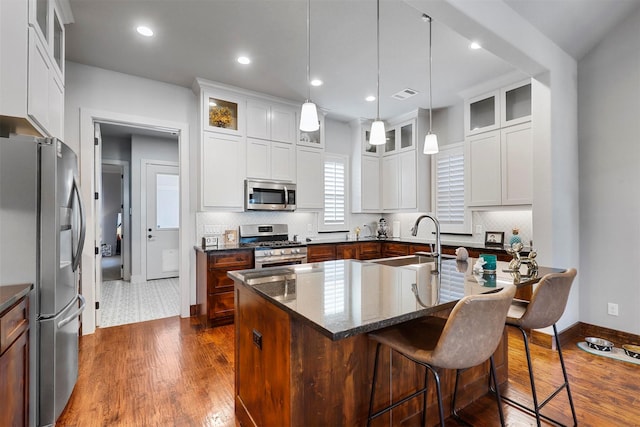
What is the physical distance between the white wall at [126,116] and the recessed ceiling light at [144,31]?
3.38 feet

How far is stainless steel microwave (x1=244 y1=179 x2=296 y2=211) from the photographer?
13.5 feet

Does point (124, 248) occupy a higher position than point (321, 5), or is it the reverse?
point (321, 5)

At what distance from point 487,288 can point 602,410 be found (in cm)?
132

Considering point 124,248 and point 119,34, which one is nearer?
point 119,34

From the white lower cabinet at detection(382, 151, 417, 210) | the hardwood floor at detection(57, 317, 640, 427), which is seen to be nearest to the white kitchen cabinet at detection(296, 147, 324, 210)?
the white lower cabinet at detection(382, 151, 417, 210)

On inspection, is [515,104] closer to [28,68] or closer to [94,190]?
[28,68]

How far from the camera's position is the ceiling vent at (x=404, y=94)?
13.5ft

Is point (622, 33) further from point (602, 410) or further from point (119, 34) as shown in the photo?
point (119, 34)

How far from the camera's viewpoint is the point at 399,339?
148 centimetres

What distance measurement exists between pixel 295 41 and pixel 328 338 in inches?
111

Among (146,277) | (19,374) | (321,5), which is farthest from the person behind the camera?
(146,277)

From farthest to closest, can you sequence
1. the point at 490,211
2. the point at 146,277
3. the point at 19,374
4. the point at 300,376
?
the point at 146,277 < the point at 490,211 < the point at 19,374 < the point at 300,376

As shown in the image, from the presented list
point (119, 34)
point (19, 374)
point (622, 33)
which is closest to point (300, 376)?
point (19, 374)

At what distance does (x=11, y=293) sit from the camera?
4.90 ft
